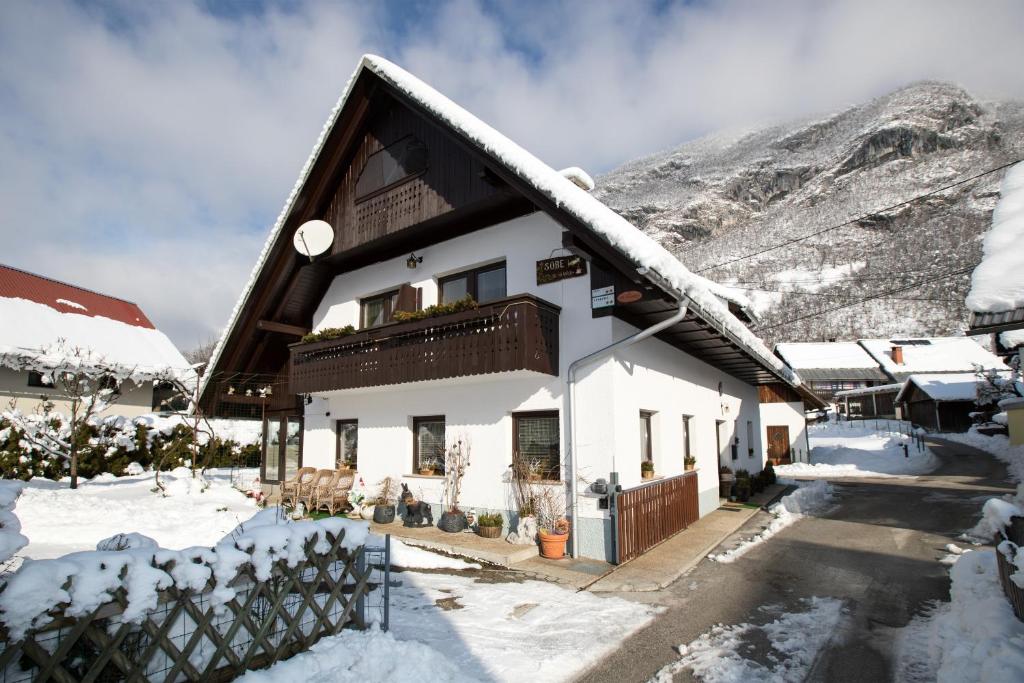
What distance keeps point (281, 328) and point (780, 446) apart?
24354 millimetres

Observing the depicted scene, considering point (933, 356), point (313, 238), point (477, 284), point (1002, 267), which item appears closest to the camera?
point (1002, 267)

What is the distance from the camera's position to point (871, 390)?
54.2m

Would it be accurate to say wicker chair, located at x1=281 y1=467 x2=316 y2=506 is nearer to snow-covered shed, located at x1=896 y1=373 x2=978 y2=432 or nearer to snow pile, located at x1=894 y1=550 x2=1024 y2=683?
snow pile, located at x1=894 y1=550 x2=1024 y2=683

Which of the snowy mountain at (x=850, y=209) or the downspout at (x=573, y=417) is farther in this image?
the snowy mountain at (x=850, y=209)

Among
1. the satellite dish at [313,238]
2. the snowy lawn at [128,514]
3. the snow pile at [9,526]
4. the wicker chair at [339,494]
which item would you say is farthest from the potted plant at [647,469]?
the snow pile at [9,526]

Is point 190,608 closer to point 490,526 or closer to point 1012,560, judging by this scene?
point 1012,560

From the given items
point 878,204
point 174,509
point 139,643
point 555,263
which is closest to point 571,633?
point 139,643

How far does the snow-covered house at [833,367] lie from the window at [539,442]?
167 feet

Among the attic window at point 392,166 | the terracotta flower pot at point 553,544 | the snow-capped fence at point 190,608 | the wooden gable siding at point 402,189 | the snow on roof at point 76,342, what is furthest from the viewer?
the snow on roof at point 76,342

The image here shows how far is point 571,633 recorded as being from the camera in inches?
238

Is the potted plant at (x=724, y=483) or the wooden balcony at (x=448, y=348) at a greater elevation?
the wooden balcony at (x=448, y=348)

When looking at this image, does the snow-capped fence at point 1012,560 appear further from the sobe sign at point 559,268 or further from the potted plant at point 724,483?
the potted plant at point 724,483

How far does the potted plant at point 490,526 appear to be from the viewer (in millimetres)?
10109

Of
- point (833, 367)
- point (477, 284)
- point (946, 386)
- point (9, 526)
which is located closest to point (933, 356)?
point (833, 367)
